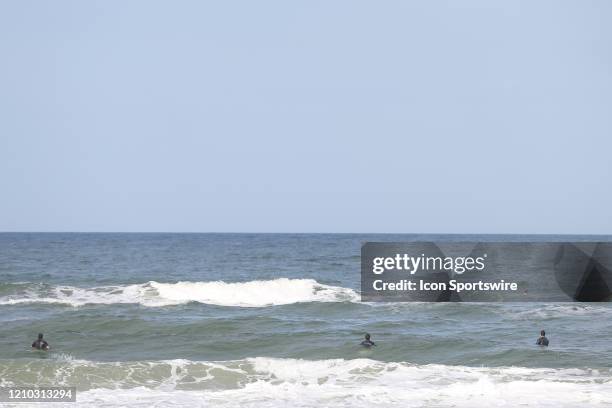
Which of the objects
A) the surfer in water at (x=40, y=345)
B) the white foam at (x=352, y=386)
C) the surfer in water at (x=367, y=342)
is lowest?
the white foam at (x=352, y=386)

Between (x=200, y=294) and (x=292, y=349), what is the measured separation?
1672 cm

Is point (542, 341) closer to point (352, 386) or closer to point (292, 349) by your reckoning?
A: point (292, 349)

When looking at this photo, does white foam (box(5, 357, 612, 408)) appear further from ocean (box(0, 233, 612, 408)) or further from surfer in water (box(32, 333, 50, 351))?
surfer in water (box(32, 333, 50, 351))

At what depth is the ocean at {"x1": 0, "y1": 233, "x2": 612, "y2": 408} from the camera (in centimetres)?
1777

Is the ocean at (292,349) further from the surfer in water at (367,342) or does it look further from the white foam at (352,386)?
the surfer in water at (367,342)

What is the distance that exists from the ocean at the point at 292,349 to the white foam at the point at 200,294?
0.10m

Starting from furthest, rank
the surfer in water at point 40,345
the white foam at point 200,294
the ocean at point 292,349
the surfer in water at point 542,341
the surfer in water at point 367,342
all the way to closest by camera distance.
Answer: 1. the white foam at point 200,294
2. the surfer in water at point 542,341
3. the surfer in water at point 367,342
4. the surfer in water at point 40,345
5. the ocean at point 292,349

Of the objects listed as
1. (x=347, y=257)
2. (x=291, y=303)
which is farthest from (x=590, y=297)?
(x=347, y=257)

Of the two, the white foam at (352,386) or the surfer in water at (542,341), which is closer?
the white foam at (352,386)

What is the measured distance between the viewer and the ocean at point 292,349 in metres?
17.8

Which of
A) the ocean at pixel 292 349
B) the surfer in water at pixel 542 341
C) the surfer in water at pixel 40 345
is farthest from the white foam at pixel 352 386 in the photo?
the surfer in water at pixel 40 345

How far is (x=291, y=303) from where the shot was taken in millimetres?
34594

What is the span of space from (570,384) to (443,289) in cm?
2037

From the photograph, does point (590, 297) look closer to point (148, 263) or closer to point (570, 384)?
point (570, 384)
